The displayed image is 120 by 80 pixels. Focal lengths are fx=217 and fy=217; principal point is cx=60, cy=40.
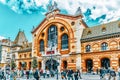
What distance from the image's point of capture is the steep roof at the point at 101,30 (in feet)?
151

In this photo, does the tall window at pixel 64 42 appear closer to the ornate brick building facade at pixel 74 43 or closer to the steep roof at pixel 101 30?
the ornate brick building facade at pixel 74 43

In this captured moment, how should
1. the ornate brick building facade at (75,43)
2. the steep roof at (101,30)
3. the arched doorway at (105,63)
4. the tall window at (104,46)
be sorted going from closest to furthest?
the ornate brick building facade at (75,43) → the arched doorway at (105,63) → the tall window at (104,46) → the steep roof at (101,30)

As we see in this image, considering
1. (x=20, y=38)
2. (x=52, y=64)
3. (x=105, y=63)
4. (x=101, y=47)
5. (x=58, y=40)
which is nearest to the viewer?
(x=105, y=63)

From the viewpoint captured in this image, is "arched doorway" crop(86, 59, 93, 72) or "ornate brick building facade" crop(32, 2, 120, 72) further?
"arched doorway" crop(86, 59, 93, 72)

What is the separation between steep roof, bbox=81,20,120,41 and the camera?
151 ft

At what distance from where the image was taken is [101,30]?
48719mm

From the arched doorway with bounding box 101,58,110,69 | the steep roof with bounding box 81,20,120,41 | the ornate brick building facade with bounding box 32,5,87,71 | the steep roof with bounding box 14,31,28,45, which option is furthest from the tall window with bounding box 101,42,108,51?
the steep roof with bounding box 14,31,28,45

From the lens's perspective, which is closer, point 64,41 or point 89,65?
point 89,65

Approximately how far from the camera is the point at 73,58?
50969 millimetres

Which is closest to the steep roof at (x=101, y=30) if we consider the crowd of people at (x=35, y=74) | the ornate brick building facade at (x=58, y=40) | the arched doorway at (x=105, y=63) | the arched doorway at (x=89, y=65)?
the ornate brick building facade at (x=58, y=40)

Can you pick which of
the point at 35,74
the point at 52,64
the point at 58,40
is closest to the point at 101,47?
the point at 58,40

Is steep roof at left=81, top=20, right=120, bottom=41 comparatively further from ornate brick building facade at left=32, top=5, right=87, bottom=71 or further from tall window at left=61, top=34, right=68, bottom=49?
tall window at left=61, top=34, right=68, bottom=49

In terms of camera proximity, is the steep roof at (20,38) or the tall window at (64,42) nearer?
the tall window at (64,42)

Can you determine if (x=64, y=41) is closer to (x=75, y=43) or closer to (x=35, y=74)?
(x=75, y=43)
